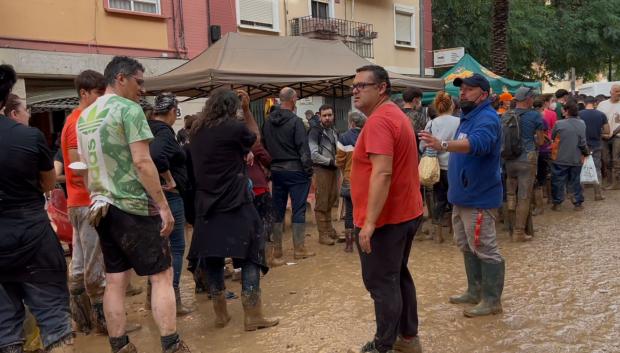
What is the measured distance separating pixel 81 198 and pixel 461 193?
2971mm

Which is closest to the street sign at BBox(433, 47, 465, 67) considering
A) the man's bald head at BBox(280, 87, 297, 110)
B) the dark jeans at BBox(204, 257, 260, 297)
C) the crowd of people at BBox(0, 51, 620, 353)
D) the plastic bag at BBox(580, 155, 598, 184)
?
the plastic bag at BBox(580, 155, 598, 184)

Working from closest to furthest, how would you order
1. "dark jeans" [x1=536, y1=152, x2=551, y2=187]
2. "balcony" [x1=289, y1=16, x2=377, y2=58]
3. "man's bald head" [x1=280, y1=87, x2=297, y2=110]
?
1. "man's bald head" [x1=280, y1=87, x2=297, y2=110]
2. "dark jeans" [x1=536, y1=152, x2=551, y2=187]
3. "balcony" [x1=289, y1=16, x2=377, y2=58]

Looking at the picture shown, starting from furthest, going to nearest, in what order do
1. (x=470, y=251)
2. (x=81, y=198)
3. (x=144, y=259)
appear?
(x=470, y=251) < (x=81, y=198) < (x=144, y=259)

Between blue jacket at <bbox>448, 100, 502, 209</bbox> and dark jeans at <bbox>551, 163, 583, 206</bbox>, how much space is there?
17.9ft

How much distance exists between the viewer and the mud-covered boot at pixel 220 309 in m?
4.53

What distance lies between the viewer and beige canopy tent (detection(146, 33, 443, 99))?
773 centimetres

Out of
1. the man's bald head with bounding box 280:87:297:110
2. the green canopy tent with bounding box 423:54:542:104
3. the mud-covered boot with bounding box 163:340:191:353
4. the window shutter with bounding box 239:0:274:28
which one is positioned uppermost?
the window shutter with bounding box 239:0:274:28

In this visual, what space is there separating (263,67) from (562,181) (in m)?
5.28

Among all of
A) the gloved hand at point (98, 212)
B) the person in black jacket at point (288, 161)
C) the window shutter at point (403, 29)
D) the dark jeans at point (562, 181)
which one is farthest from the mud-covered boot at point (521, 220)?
the window shutter at point (403, 29)

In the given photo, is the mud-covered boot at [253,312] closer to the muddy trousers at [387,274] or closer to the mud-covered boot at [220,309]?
the mud-covered boot at [220,309]

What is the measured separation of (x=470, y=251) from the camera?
4.66m

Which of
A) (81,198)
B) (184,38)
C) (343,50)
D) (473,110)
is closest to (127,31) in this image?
(184,38)

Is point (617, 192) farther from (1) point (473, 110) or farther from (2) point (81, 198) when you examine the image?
(2) point (81, 198)

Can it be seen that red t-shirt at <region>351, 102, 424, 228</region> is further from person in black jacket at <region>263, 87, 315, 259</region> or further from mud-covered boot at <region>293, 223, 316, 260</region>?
mud-covered boot at <region>293, 223, 316, 260</region>
